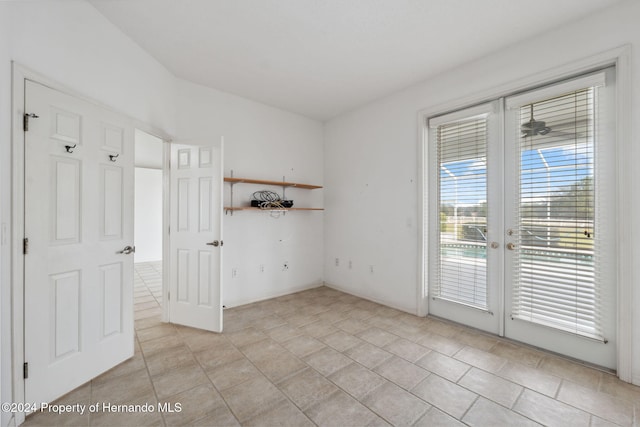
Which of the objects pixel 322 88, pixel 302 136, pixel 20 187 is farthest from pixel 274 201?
pixel 20 187

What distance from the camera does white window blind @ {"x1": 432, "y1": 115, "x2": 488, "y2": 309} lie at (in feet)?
9.54

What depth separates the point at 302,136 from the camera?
14.9ft

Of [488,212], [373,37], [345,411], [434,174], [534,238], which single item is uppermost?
[373,37]

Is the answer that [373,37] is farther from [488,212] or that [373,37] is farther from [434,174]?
[488,212]

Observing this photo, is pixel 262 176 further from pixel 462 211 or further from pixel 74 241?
pixel 462 211

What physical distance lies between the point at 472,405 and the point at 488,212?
184cm

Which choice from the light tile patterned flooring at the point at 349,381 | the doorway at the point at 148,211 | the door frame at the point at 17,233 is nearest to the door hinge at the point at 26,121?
the door frame at the point at 17,233

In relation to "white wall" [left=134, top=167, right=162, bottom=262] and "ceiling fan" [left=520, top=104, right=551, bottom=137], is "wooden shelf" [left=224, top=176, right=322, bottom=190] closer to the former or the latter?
"ceiling fan" [left=520, top=104, right=551, bottom=137]

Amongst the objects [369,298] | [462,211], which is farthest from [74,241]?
[462,211]

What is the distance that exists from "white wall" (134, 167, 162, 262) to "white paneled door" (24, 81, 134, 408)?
563 centimetres

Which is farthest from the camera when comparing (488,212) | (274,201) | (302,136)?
(302,136)

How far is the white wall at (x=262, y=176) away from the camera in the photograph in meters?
3.56

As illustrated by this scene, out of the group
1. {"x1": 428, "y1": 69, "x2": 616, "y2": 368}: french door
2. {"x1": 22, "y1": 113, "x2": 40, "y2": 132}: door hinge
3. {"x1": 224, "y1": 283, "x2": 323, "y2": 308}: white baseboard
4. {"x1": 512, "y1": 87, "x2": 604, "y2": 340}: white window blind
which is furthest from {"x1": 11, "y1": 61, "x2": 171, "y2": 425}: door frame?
{"x1": 512, "y1": 87, "x2": 604, "y2": 340}: white window blind

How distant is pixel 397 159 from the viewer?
3.63 metres
